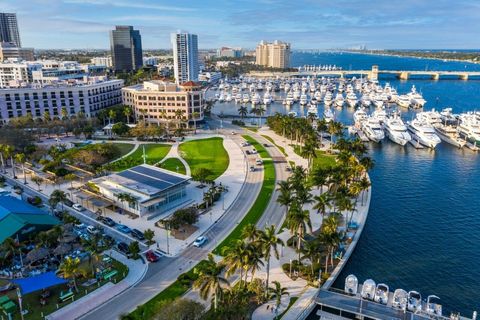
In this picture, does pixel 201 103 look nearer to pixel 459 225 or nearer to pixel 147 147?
pixel 147 147

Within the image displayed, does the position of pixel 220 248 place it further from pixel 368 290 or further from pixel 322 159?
pixel 322 159

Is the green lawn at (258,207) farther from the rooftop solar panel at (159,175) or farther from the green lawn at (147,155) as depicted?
the green lawn at (147,155)

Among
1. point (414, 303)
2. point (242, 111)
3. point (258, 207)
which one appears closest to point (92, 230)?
point (258, 207)

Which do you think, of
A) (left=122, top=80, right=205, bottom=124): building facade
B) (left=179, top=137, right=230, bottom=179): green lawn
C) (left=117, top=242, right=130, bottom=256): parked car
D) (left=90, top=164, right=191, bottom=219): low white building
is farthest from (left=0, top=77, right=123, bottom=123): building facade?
(left=117, top=242, right=130, bottom=256): parked car

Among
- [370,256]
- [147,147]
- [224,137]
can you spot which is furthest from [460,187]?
[147,147]

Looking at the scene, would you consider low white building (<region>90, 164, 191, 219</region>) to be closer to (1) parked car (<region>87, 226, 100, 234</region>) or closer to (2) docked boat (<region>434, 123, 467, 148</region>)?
(1) parked car (<region>87, 226, 100, 234</region>)
